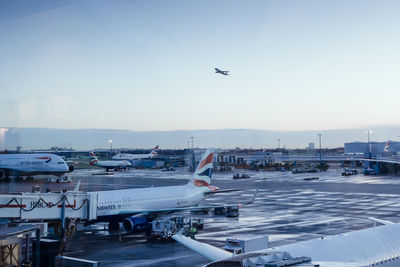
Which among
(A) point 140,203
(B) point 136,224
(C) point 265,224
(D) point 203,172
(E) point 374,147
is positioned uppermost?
(E) point 374,147

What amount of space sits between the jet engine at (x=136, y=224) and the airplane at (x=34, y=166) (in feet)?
56.1

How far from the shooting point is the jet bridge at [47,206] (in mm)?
14330

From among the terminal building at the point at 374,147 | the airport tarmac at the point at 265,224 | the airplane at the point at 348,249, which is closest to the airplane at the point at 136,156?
the airport tarmac at the point at 265,224

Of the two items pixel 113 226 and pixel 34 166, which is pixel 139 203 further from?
pixel 34 166

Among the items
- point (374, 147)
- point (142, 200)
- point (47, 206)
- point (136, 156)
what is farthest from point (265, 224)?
point (374, 147)

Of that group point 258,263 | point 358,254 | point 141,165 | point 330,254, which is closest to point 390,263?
point 358,254

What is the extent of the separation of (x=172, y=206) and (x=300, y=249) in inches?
693

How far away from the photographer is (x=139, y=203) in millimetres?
25984

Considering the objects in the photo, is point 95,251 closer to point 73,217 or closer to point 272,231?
point 73,217

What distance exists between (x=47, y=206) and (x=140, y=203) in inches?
439

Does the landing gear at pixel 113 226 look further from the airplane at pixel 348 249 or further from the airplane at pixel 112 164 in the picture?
the airplane at pixel 112 164

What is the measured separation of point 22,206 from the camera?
47.9 feet

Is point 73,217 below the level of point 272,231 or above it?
above

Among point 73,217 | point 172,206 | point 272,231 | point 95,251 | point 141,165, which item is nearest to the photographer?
point 73,217
